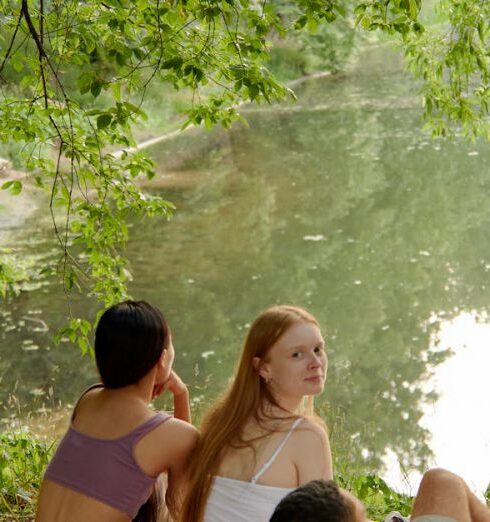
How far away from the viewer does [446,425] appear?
789cm

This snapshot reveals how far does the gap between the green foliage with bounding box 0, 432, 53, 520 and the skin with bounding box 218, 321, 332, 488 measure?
1.69 metres

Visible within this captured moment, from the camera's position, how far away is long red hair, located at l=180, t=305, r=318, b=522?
2545mm

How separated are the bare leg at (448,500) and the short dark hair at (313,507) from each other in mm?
937

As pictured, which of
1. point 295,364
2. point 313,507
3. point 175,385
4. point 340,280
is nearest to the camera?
point 313,507

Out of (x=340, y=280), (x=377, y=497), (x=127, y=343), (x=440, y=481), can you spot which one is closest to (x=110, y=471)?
(x=127, y=343)

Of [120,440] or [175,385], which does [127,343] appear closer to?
[120,440]

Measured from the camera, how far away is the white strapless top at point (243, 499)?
2.47m

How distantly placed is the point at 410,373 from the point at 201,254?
4.43m

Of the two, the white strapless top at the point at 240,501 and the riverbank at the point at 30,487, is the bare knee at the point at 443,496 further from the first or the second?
the riverbank at the point at 30,487

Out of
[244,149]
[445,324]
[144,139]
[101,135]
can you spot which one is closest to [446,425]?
[445,324]

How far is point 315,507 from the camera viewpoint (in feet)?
5.68

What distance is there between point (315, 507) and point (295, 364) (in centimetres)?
101

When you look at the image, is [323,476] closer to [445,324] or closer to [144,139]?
[445,324]

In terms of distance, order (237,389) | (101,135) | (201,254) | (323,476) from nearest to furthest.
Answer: (323,476)
(237,389)
(101,135)
(201,254)
